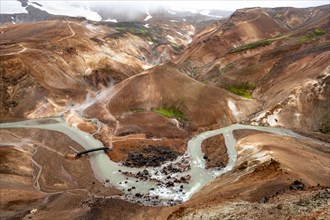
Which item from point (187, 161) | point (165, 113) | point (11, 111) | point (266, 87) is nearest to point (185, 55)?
point (266, 87)

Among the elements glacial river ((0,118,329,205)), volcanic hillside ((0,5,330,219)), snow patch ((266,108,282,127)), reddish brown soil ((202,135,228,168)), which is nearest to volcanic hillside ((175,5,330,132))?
snow patch ((266,108,282,127))

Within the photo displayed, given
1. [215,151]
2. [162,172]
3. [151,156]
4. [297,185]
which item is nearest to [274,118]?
[215,151]

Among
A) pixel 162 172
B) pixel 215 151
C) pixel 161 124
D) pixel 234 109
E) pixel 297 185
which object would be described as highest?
pixel 161 124

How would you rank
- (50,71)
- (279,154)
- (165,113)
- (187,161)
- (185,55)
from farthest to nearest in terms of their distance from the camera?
1. (185,55)
2. (50,71)
3. (165,113)
4. (187,161)
5. (279,154)

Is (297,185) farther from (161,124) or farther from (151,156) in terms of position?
(161,124)

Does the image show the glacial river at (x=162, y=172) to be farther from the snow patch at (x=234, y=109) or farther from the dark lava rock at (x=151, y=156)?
the snow patch at (x=234, y=109)

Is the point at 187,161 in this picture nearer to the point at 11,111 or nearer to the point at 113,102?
the point at 113,102
